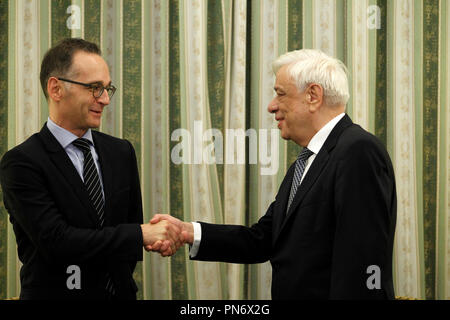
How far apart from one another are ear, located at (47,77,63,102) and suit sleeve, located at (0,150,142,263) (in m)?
0.22

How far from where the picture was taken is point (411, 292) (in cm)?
266

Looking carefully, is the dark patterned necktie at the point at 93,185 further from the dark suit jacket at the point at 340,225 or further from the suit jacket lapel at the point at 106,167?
the dark suit jacket at the point at 340,225

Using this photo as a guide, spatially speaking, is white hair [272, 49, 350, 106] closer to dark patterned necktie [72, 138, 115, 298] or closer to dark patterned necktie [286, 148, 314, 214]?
dark patterned necktie [286, 148, 314, 214]

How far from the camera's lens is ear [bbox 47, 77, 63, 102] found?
1649 millimetres

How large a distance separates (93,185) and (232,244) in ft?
1.99

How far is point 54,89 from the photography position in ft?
5.43

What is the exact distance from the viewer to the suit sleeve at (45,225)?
1.51 meters

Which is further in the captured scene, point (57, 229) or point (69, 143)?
point (69, 143)

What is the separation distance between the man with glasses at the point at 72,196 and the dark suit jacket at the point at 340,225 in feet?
1.53

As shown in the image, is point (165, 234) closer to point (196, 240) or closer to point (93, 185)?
→ point (196, 240)

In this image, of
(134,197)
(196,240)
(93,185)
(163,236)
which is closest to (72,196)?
(93,185)

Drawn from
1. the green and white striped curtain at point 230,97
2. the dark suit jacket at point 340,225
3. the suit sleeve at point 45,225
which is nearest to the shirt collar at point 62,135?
the suit sleeve at point 45,225
